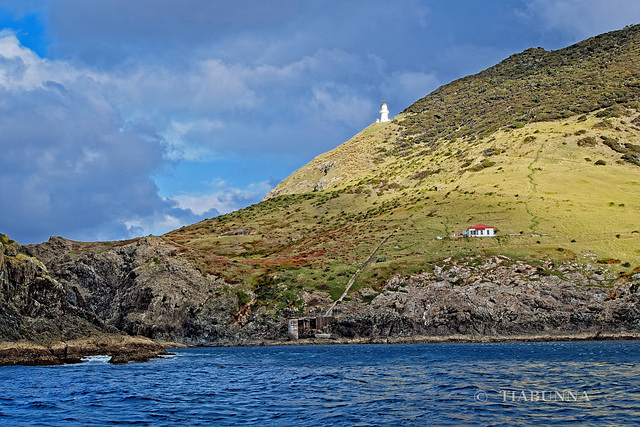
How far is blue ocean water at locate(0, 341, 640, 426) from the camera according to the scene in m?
28.6

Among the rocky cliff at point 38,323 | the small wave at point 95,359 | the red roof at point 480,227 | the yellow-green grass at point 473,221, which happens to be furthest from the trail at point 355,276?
the small wave at point 95,359

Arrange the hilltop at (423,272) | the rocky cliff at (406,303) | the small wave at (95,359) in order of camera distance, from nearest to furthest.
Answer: the small wave at (95,359), the rocky cliff at (406,303), the hilltop at (423,272)

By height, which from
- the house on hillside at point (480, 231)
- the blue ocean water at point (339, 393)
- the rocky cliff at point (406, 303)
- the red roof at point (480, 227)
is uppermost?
the red roof at point (480, 227)

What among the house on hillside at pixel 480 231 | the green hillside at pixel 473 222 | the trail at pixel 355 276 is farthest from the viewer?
the house on hillside at pixel 480 231

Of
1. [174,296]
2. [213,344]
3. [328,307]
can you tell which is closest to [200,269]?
[174,296]

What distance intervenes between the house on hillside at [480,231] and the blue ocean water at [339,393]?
65554 mm

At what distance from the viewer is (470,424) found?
→ 2625 centimetres

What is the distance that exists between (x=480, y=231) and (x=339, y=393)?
305 ft

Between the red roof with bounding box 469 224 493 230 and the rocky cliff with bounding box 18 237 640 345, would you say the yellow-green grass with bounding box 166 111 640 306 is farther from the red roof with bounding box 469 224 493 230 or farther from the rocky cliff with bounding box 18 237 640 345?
the rocky cliff with bounding box 18 237 640 345

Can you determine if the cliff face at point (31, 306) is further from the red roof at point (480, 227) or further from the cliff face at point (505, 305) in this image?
the red roof at point (480, 227)

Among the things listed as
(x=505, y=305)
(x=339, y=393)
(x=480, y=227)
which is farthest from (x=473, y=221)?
(x=339, y=393)

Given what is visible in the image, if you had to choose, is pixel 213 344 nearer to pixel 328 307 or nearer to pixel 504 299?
pixel 328 307

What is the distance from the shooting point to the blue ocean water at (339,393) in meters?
28.6

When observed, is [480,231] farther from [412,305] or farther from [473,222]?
[412,305]
